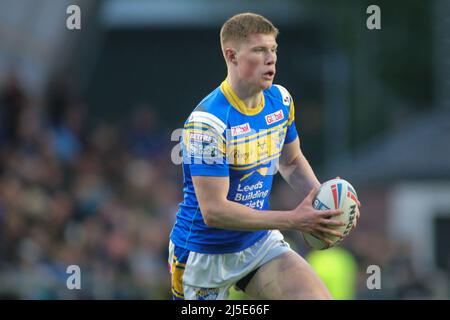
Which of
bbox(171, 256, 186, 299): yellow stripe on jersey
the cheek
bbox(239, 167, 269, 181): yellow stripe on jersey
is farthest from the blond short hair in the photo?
bbox(171, 256, 186, 299): yellow stripe on jersey

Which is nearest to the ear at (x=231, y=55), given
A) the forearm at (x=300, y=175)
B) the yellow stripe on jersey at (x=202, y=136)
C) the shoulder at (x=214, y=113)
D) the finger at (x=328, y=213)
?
the shoulder at (x=214, y=113)

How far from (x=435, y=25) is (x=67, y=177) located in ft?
52.3

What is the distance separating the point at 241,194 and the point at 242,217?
0.38 m

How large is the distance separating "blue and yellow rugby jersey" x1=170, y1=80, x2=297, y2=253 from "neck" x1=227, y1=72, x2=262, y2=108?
3 centimetres

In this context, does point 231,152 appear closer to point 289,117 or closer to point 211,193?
point 211,193

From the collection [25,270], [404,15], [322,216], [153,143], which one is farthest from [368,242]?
[404,15]

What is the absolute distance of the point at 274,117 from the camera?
6.99 meters

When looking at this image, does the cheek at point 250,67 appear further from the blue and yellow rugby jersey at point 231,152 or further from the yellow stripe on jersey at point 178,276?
the yellow stripe on jersey at point 178,276

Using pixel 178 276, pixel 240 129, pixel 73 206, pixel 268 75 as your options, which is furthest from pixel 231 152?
pixel 73 206

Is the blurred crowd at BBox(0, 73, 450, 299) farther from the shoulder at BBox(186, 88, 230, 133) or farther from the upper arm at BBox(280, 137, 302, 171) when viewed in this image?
the shoulder at BBox(186, 88, 230, 133)

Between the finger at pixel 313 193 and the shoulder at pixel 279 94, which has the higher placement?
the shoulder at pixel 279 94

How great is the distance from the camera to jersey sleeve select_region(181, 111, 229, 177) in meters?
6.59

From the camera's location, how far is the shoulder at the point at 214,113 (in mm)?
6641

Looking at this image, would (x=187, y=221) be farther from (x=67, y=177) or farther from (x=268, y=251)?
(x=67, y=177)
